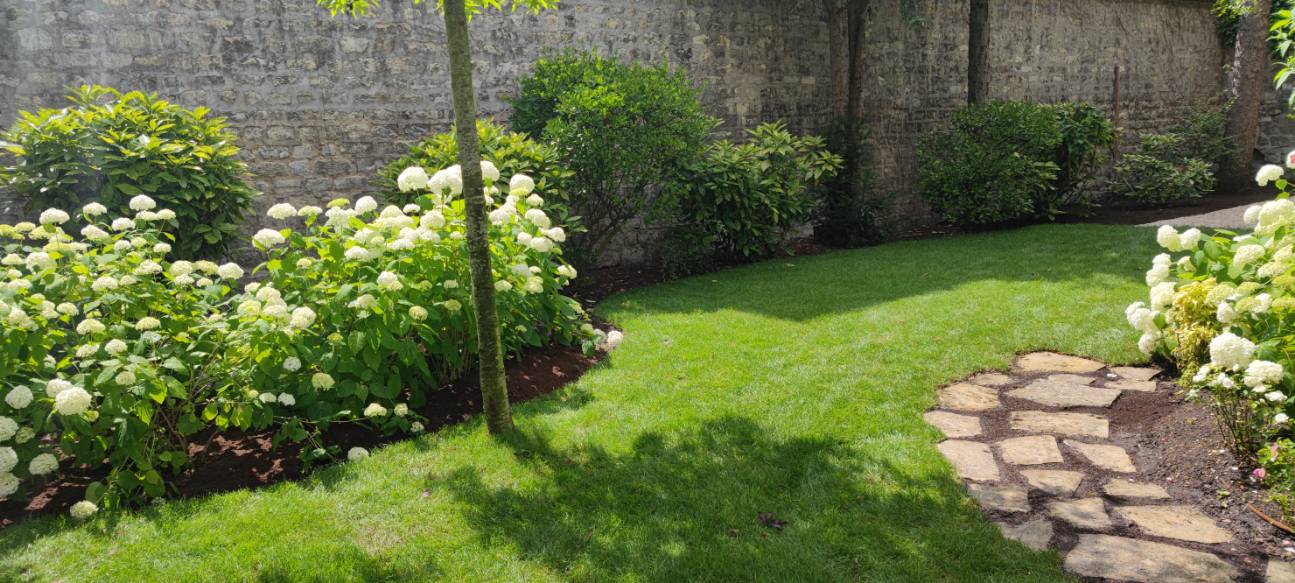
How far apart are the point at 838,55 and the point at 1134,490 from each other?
30.3 feet

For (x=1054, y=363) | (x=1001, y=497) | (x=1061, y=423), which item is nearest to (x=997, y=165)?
(x=1054, y=363)

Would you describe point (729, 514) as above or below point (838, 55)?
below

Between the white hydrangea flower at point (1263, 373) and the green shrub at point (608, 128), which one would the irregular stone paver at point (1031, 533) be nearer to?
the white hydrangea flower at point (1263, 373)

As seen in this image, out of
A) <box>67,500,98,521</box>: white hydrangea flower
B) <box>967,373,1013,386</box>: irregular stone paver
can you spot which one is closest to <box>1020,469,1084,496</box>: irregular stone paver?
<box>967,373,1013,386</box>: irregular stone paver

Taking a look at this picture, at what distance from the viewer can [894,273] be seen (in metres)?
8.88

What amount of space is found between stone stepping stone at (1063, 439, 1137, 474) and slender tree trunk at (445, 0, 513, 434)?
10.0 ft

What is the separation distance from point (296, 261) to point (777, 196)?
6242 mm

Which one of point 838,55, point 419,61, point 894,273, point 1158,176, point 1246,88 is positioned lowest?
point 894,273

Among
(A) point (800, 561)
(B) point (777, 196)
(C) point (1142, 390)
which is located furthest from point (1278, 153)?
(A) point (800, 561)

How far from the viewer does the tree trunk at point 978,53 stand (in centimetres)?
1302

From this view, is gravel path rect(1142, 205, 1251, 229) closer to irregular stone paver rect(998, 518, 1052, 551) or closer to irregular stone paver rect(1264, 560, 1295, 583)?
irregular stone paver rect(1264, 560, 1295, 583)

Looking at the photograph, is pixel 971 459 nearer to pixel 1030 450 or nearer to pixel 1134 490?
pixel 1030 450

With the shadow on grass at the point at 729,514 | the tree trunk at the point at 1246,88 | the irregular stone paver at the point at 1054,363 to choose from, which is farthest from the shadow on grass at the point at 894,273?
the tree trunk at the point at 1246,88

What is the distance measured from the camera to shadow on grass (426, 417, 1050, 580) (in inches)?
124
